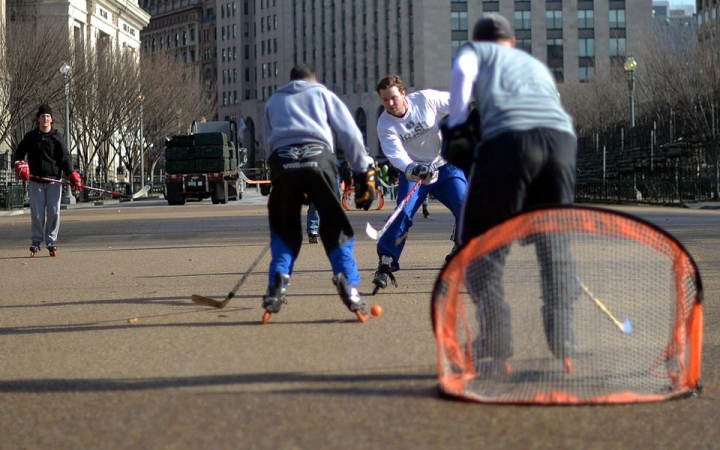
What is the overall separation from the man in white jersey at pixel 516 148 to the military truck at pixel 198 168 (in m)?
48.5

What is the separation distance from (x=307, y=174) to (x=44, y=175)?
9.06 m

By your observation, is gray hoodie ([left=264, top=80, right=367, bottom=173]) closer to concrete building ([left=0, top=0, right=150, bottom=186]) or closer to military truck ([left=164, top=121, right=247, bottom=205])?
military truck ([left=164, top=121, right=247, bottom=205])

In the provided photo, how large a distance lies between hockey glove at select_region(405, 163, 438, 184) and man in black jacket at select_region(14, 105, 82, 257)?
23.5 ft

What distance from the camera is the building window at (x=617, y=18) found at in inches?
5069

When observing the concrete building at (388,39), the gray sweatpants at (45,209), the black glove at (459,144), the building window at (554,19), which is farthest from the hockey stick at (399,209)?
the building window at (554,19)

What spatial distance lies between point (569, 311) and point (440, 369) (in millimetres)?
649

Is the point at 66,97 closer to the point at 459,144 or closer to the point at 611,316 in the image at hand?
the point at 459,144

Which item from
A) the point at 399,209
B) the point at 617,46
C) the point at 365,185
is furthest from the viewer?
the point at 617,46

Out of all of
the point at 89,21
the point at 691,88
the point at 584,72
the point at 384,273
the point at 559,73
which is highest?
the point at 89,21

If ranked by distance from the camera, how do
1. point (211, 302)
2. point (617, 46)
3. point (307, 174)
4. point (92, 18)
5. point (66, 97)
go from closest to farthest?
point (307, 174) → point (211, 302) → point (66, 97) → point (92, 18) → point (617, 46)

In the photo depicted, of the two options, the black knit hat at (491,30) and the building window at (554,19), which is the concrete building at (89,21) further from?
the black knit hat at (491,30)

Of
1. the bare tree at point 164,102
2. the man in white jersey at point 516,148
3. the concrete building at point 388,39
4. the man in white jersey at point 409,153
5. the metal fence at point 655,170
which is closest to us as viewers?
the man in white jersey at point 516,148

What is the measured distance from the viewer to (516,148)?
6.34m

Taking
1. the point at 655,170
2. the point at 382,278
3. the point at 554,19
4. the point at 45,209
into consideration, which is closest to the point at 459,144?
the point at 382,278
